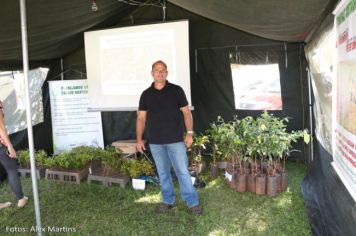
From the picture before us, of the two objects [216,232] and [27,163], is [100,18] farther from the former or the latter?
[216,232]

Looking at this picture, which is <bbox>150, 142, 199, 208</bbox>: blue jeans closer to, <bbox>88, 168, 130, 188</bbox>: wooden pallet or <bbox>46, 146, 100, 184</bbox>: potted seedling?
<bbox>88, 168, 130, 188</bbox>: wooden pallet

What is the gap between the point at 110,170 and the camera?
14.1 ft

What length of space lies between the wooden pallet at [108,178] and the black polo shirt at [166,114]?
120 centimetres

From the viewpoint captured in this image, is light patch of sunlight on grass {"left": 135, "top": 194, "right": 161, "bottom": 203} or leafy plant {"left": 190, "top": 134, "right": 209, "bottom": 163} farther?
leafy plant {"left": 190, "top": 134, "right": 209, "bottom": 163}

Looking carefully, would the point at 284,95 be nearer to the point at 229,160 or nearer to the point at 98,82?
the point at 229,160

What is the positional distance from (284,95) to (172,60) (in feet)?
5.73

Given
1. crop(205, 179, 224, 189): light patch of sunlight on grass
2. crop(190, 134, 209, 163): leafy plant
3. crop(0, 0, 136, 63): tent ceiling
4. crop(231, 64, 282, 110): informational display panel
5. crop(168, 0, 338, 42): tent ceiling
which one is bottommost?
crop(205, 179, 224, 189): light patch of sunlight on grass

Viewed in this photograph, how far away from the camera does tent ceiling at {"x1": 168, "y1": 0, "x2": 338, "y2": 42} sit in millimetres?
2475

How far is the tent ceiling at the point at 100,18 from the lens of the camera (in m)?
2.70

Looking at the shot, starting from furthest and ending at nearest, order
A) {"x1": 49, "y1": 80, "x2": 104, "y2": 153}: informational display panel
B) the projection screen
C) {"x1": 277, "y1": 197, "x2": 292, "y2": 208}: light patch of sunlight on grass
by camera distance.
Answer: {"x1": 49, "y1": 80, "x2": 104, "y2": 153}: informational display panel < the projection screen < {"x1": 277, "y1": 197, "x2": 292, "y2": 208}: light patch of sunlight on grass

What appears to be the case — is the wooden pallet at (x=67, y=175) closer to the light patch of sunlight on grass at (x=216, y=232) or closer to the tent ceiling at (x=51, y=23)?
the tent ceiling at (x=51, y=23)

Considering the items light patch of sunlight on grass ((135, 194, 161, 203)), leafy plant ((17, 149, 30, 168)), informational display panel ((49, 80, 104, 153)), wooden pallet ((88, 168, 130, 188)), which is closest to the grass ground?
light patch of sunlight on grass ((135, 194, 161, 203))

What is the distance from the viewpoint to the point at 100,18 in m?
4.49

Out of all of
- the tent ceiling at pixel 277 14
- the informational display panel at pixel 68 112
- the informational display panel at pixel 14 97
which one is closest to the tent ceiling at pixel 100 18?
the tent ceiling at pixel 277 14
